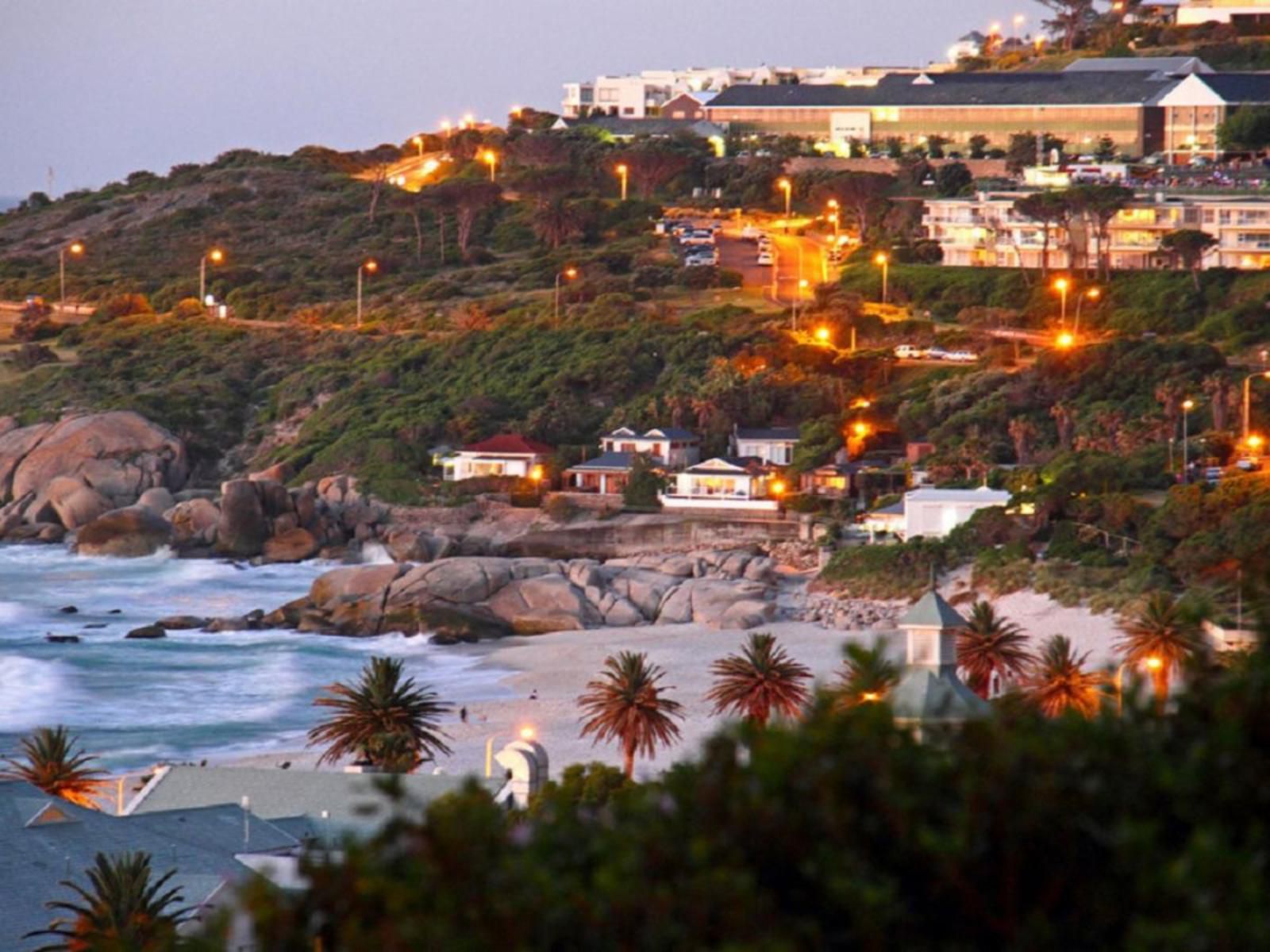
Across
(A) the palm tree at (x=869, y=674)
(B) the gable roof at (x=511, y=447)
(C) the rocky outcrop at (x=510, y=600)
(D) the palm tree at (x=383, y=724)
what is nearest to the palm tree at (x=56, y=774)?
(D) the palm tree at (x=383, y=724)

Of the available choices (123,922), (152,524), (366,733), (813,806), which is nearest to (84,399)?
(152,524)

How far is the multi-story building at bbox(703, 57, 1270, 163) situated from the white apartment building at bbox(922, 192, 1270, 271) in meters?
15.4

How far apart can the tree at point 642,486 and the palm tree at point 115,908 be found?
42917 mm

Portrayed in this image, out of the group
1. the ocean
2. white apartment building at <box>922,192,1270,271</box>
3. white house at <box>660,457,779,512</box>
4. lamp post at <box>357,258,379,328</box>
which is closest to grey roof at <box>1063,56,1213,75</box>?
white apartment building at <box>922,192,1270,271</box>

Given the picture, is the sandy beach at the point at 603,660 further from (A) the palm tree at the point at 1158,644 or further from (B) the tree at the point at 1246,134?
(B) the tree at the point at 1246,134

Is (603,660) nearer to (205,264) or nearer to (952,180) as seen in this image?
(952,180)

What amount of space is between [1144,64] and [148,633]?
7279cm

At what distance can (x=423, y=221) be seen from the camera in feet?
371

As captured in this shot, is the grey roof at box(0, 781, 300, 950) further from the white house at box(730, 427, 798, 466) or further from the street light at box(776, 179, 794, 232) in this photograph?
the street light at box(776, 179, 794, 232)

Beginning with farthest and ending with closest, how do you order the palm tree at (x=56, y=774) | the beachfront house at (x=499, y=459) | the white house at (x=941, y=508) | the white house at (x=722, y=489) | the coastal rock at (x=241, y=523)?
1. the beachfront house at (x=499, y=459)
2. the coastal rock at (x=241, y=523)
3. the white house at (x=722, y=489)
4. the white house at (x=941, y=508)
5. the palm tree at (x=56, y=774)

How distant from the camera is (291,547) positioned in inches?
2660

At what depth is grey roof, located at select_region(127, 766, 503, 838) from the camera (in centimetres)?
2916

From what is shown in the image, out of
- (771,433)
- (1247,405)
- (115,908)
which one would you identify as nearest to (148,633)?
(771,433)

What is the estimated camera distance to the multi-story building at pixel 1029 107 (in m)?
107
